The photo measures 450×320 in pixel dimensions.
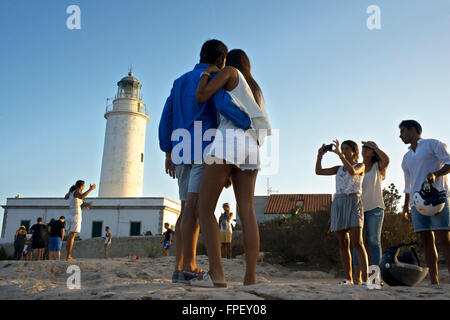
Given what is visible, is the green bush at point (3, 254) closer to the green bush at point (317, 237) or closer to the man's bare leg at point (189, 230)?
the green bush at point (317, 237)

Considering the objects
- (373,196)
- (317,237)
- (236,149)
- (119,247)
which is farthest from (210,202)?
(119,247)

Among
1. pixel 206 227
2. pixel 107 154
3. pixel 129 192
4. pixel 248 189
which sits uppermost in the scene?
pixel 107 154

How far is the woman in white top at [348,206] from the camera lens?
4257mm

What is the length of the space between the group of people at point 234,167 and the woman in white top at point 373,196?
0.04 feet

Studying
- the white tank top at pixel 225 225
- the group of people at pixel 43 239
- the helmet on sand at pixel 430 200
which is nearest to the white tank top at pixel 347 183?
the helmet on sand at pixel 430 200

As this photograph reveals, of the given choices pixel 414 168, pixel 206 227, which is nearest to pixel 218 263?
pixel 206 227

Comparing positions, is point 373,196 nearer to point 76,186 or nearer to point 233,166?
point 233,166

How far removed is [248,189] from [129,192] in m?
35.3

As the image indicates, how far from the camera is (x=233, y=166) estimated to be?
121 inches

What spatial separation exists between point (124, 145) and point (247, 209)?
36.1 m

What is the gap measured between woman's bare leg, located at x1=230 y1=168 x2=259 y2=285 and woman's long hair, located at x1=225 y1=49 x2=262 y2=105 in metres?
0.77
